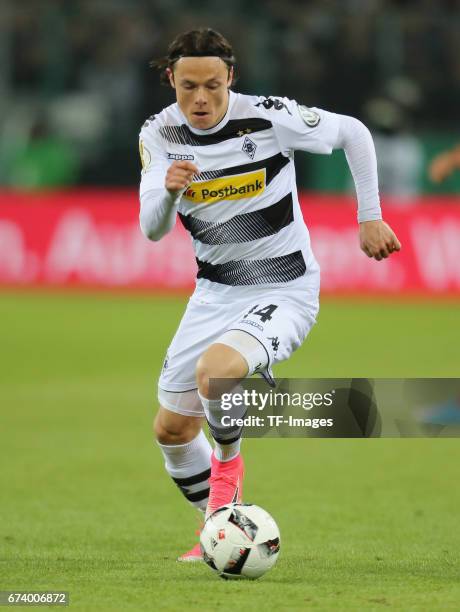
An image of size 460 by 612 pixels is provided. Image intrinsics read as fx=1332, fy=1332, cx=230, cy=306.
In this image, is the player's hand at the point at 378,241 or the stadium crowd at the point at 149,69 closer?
the player's hand at the point at 378,241

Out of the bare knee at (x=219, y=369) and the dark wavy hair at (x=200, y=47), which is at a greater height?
the dark wavy hair at (x=200, y=47)

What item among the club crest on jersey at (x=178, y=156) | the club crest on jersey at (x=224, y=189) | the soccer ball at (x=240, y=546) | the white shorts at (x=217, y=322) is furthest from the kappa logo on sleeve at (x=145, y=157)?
the soccer ball at (x=240, y=546)

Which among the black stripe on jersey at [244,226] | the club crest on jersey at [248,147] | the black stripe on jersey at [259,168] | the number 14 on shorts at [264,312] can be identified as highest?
the club crest on jersey at [248,147]

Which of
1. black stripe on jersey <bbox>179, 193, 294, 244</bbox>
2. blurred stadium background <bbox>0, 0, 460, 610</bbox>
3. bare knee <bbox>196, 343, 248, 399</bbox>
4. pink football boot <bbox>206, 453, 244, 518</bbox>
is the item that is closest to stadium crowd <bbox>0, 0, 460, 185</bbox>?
blurred stadium background <bbox>0, 0, 460, 610</bbox>

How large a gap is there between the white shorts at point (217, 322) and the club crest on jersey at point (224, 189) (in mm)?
451

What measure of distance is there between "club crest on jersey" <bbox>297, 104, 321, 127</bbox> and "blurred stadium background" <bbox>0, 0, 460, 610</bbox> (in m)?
3.10

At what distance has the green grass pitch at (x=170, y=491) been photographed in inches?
212

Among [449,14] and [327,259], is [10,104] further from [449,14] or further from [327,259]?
[449,14]

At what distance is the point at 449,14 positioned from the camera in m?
22.5

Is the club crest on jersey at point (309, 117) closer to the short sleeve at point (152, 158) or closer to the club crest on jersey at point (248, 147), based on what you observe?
the club crest on jersey at point (248, 147)

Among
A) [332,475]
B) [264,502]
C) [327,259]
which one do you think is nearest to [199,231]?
[264,502]

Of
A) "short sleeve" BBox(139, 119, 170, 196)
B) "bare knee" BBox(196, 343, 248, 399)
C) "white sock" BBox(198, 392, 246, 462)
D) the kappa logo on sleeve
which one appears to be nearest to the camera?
"bare knee" BBox(196, 343, 248, 399)

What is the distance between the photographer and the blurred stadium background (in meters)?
10.4

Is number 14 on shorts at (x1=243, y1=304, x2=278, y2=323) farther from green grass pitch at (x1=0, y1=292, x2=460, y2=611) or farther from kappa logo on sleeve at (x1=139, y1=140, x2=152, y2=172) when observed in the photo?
green grass pitch at (x1=0, y1=292, x2=460, y2=611)
